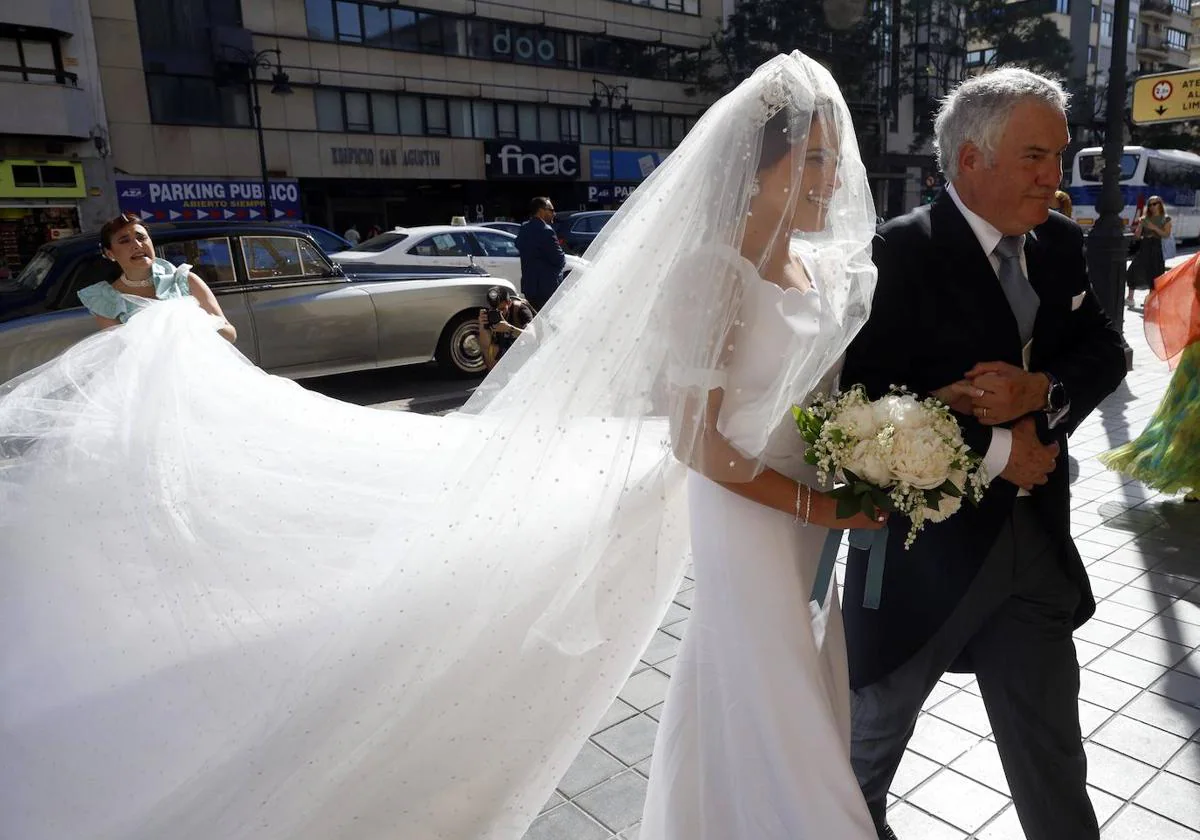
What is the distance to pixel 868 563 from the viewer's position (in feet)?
6.93

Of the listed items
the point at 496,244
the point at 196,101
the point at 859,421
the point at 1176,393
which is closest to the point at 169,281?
the point at 859,421

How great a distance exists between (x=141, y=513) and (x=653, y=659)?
199 centimetres

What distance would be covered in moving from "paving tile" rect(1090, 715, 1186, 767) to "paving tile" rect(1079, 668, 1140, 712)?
11 cm

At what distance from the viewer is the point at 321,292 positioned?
27.8 feet

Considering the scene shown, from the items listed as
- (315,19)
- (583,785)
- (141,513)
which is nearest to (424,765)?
(583,785)

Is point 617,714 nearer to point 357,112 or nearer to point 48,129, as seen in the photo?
point 48,129

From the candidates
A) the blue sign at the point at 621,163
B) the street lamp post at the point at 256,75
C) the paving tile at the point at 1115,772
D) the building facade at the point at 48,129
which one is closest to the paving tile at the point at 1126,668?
the paving tile at the point at 1115,772

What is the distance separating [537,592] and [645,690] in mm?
1344

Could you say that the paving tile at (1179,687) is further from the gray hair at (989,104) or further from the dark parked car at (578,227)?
the dark parked car at (578,227)

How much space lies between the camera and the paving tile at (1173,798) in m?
2.46

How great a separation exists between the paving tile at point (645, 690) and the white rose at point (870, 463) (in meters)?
1.73

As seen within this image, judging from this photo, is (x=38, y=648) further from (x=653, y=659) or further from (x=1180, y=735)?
(x=1180, y=735)

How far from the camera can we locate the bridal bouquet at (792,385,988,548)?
1.68 metres

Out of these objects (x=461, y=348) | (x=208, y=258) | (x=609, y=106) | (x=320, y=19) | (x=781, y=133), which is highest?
(x=320, y=19)
